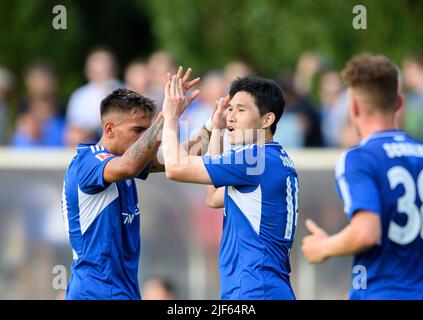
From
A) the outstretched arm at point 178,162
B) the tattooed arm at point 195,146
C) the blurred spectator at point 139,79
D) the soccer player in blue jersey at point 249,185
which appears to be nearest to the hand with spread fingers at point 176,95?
the soccer player in blue jersey at point 249,185

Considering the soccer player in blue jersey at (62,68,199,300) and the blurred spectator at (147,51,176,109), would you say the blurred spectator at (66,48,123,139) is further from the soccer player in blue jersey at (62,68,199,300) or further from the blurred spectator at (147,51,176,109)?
the soccer player in blue jersey at (62,68,199,300)

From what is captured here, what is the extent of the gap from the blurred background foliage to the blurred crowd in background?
216cm

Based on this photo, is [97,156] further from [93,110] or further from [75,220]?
[93,110]

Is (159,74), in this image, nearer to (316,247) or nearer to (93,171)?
(93,171)

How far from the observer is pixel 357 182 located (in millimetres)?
6434

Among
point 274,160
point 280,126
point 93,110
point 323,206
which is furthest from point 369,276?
point 93,110

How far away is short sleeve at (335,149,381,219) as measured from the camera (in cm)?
634

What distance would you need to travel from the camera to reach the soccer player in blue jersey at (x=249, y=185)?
290 inches

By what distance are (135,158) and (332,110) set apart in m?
6.83

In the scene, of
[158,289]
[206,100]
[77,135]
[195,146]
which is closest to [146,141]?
[195,146]

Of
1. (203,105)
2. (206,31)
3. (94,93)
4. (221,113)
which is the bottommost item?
(221,113)

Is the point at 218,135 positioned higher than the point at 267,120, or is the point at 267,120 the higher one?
the point at 267,120

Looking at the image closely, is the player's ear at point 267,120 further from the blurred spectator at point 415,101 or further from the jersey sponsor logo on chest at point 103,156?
the blurred spectator at point 415,101
